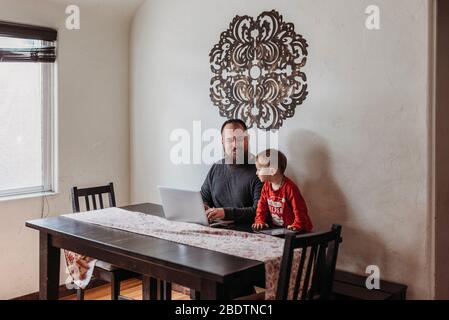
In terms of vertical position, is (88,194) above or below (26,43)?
below

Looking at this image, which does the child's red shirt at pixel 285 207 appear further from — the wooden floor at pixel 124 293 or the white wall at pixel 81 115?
the white wall at pixel 81 115

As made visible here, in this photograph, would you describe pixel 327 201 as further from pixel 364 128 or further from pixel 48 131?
pixel 48 131

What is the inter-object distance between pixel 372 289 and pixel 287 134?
3.62ft

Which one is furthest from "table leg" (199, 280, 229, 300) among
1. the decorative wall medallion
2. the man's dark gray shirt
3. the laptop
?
the decorative wall medallion

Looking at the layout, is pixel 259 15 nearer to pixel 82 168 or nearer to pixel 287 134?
pixel 287 134

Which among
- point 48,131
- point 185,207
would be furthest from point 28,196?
point 185,207

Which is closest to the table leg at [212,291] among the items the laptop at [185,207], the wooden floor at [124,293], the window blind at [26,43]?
the laptop at [185,207]

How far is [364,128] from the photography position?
290 centimetres

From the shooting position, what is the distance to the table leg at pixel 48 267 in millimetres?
2873

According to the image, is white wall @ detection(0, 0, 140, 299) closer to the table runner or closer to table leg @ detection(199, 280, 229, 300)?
the table runner

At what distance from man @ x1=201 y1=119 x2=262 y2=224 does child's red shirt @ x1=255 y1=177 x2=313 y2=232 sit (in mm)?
149

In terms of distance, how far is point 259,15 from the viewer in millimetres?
3342

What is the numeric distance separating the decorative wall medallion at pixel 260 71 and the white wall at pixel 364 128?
0.07 metres

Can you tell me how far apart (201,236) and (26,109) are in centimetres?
192
